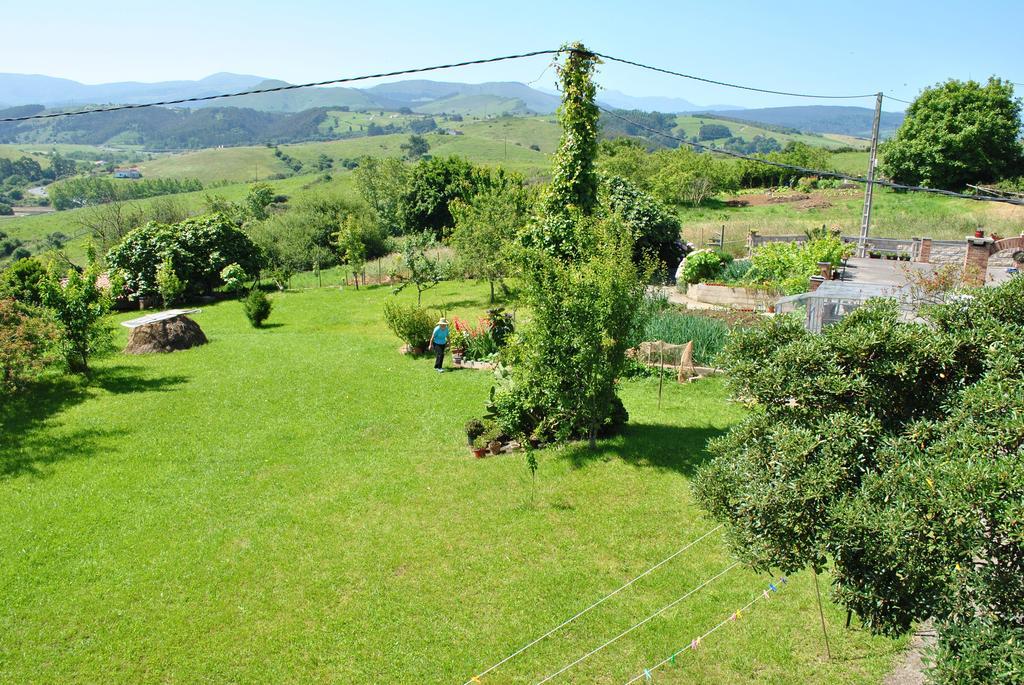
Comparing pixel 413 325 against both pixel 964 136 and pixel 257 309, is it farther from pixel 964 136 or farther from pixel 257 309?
pixel 964 136

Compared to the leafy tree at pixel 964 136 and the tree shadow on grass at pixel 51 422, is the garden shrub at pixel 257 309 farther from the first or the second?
the leafy tree at pixel 964 136

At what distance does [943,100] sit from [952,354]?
184 feet

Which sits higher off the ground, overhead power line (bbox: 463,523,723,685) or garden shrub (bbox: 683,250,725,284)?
garden shrub (bbox: 683,250,725,284)

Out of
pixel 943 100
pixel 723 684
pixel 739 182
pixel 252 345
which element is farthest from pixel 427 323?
pixel 739 182

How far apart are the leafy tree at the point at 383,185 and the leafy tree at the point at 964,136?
4077 cm

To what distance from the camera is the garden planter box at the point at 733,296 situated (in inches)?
972

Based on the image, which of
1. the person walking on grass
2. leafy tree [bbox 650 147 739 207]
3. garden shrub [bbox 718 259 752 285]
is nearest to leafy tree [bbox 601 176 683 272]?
garden shrub [bbox 718 259 752 285]

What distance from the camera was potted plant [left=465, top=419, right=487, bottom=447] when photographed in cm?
1390

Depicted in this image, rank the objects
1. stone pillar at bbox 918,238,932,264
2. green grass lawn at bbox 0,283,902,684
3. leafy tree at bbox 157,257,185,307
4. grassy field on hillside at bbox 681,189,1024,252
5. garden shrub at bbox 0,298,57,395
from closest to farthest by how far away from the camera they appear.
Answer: green grass lawn at bbox 0,283,902,684 → garden shrub at bbox 0,298,57,395 → stone pillar at bbox 918,238,932,264 → leafy tree at bbox 157,257,185,307 → grassy field on hillside at bbox 681,189,1024,252

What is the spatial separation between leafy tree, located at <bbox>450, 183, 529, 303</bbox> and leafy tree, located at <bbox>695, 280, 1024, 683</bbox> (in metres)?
19.8

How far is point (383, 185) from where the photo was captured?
6119cm

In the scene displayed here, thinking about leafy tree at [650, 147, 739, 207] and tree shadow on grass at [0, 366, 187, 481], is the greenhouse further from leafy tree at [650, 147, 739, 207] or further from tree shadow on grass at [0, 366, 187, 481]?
leafy tree at [650, 147, 739, 207]

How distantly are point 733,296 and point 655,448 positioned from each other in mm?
13813

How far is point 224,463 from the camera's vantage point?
1346 cm
